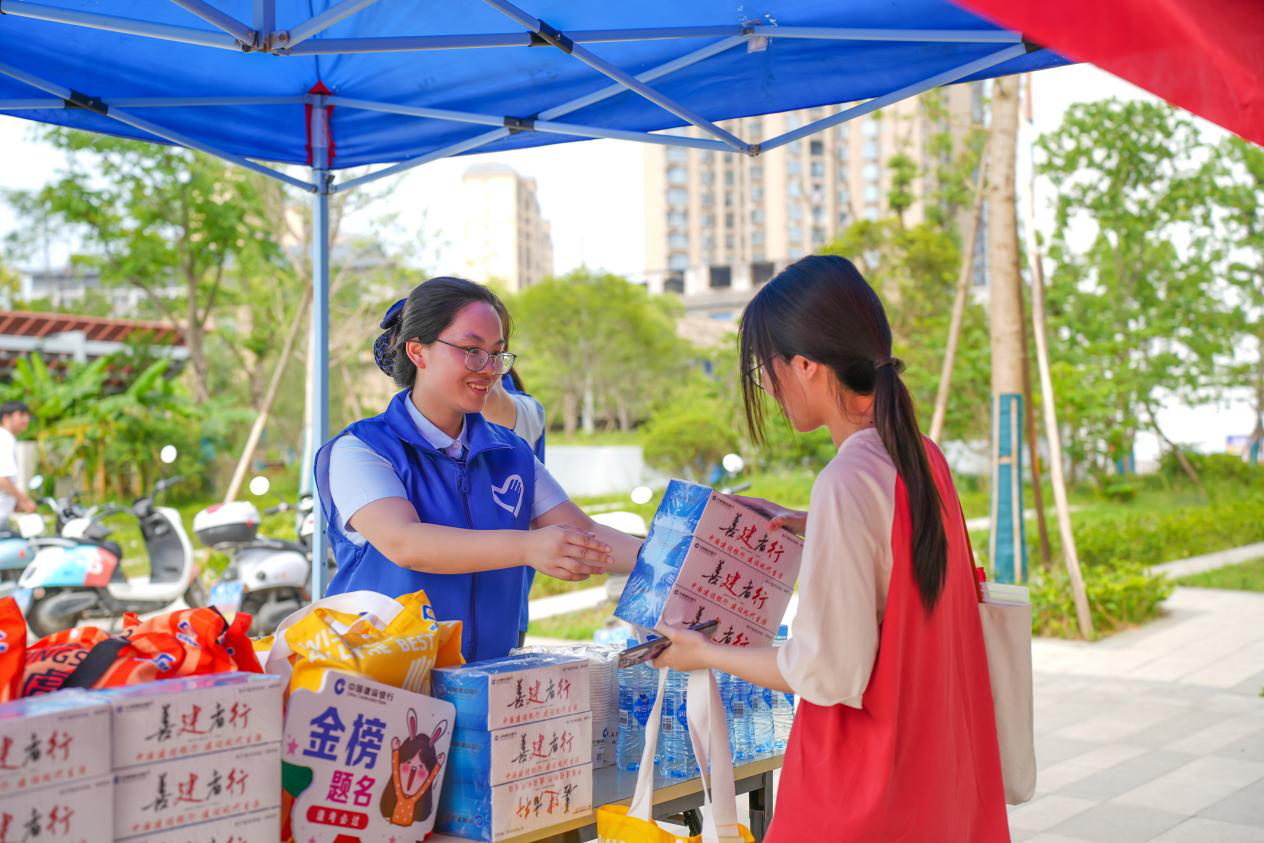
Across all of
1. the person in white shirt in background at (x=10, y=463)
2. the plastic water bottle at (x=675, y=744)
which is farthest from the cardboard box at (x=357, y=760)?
the person in white shirt in background at (x=10, y=463)

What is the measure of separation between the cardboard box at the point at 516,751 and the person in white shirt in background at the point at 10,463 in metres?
6.83

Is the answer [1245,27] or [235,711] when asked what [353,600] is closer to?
[235,711]

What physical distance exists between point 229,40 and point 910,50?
1.77 m

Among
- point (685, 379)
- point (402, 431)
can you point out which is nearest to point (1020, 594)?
point (402, 431)

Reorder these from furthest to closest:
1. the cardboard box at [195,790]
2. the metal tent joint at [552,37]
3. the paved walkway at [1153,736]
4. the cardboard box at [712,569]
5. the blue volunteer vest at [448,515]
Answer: the paved walkway at [1153,736], the metal tent joint at [552,37], the blue volunteer vest at [448,515], the cardboard box at [712,569], the cardboard box at [195,790]

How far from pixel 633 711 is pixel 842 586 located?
73 centimetres

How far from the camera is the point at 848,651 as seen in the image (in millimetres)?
1576

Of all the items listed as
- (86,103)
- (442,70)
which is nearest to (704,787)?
(442,70)

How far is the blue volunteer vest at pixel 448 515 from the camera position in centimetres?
227

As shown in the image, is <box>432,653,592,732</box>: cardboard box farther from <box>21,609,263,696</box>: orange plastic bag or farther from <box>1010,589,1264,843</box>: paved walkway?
<box>1010,589,1264,843</box>: paved walkway

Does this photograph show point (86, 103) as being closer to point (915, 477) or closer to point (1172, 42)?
point (915, 477)

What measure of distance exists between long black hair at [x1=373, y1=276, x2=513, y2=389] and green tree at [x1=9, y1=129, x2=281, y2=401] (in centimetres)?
1323

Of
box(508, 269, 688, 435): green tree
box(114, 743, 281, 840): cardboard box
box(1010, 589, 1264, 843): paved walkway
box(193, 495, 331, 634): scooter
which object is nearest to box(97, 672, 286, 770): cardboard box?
box(114, 743, 281, 840): cardboard box

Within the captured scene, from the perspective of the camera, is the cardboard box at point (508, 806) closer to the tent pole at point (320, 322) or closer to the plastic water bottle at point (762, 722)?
the plastic water bottle at point (762, 722)
